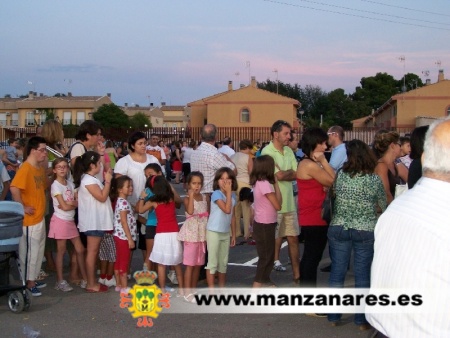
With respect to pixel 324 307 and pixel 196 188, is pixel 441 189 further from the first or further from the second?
pixel 196 188

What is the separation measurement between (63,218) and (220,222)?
78.0 inches

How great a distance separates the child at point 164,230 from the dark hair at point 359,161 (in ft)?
7.50

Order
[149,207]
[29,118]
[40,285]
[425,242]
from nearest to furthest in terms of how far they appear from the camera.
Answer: [425,242] → [149,207] → [40,285] → [29,118]

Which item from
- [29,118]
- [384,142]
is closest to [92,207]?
[384,142]

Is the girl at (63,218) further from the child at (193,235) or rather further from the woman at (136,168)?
the child at (193,235)

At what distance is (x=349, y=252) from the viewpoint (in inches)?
243

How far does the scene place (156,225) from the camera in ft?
25.0

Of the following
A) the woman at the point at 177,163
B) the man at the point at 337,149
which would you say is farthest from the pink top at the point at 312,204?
the woman at the point at 177,163

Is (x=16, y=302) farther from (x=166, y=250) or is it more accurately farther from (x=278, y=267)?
(x=278, y=267)

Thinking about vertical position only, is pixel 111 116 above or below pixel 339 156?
above

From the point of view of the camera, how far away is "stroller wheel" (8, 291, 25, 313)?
6.70m

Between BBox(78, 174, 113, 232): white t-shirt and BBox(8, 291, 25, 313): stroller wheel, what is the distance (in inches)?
45.1

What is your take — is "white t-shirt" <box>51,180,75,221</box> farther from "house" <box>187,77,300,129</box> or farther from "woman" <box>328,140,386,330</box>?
"house" <box>187,77,300,129</box>

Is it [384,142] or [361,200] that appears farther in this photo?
[384,142]
